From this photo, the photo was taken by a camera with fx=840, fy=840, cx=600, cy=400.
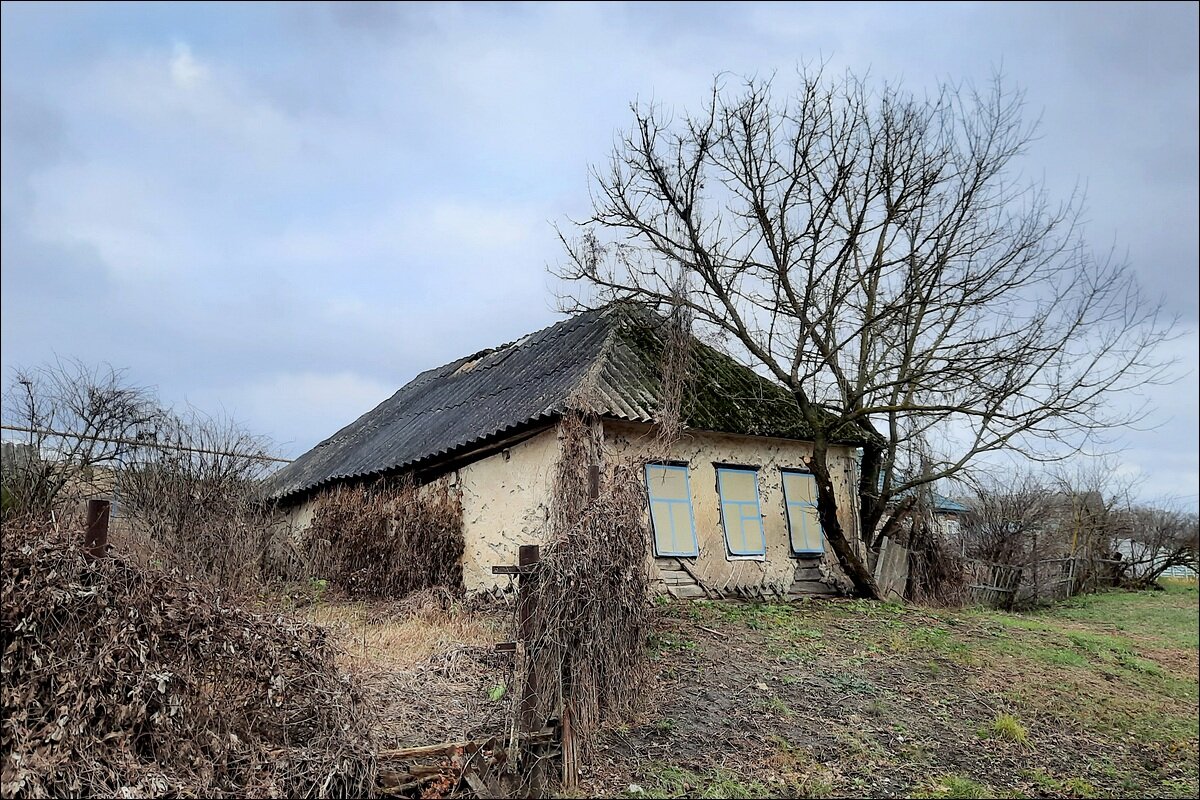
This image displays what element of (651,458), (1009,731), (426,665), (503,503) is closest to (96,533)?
(426,665)

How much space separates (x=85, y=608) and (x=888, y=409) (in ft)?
33.9

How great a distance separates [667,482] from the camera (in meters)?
11.8

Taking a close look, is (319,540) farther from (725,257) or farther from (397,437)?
(725,257)

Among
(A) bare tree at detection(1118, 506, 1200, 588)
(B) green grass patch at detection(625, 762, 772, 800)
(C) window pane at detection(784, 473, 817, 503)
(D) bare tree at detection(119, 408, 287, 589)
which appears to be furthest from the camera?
(A) bare tree at detection(1118, 506, 1200, 588)

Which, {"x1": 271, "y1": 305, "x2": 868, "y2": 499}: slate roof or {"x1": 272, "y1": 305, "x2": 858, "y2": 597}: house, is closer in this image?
{"x1": 272, "y1": 305, "x2": 858, "y2": 597}: house

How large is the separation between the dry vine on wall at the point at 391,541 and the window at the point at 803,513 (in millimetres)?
5195

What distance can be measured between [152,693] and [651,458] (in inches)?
278

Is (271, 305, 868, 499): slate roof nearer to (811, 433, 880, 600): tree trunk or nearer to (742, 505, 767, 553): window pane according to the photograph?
(811, 433, 880, 600): tree trunk

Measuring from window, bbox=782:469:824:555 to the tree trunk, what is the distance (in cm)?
18

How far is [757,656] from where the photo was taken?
8641mm

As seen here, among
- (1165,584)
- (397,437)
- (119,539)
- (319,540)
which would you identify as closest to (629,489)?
(119,539)

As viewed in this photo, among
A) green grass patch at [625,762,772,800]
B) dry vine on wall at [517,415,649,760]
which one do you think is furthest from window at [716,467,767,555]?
green grass patch at [625,762,772,800]

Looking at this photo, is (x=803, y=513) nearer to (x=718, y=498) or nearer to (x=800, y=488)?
(x=800, y=488)

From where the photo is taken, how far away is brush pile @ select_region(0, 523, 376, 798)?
4457 millimetres
